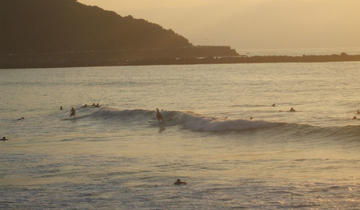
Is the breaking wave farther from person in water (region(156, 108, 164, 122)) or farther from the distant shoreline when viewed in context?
the distant shoreline

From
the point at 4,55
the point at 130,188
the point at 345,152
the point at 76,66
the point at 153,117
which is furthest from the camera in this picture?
the point at 4,55

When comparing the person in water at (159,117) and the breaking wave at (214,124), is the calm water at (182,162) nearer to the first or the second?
the breaking wave at (214,124)

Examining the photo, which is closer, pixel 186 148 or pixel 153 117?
pixel 186 148

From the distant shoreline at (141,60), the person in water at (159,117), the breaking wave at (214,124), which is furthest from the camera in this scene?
the distant shoreline at (141,60)

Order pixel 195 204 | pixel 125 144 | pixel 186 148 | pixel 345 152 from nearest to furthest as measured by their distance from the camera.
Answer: pixel 195 204, pixel 345 152, pixel 186 148, pixel 125 144

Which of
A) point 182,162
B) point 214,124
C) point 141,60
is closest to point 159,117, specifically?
point 214,124

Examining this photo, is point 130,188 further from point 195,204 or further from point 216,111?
point 216,111

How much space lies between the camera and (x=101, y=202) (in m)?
15.8

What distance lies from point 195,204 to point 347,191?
12.7ft

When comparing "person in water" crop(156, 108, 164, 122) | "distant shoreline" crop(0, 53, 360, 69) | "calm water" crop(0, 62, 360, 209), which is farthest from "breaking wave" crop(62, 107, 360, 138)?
"distant shoreline" crop(0, 53, 360, 69)

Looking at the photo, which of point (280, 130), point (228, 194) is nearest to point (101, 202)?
point (228, 194)

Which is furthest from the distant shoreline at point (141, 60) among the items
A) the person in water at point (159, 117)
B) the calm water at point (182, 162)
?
the person in water at point (159, 117)

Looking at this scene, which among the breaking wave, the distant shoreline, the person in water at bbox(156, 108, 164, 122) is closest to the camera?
the breaking wave

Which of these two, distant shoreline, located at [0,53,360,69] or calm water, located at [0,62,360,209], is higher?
calm water, located at [0,62,360,209]
